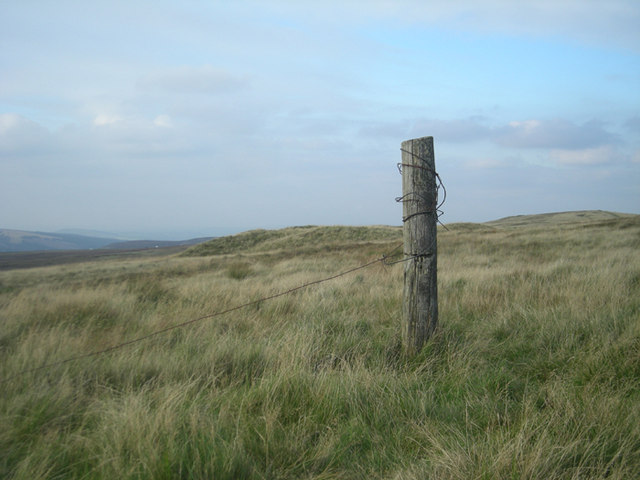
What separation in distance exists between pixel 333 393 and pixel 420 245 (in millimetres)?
1645

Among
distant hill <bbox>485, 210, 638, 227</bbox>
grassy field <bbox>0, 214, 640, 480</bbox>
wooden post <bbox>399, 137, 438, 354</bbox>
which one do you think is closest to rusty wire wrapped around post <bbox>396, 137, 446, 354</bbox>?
wooden post <bbox>399, 137, 438, 354</bbox>

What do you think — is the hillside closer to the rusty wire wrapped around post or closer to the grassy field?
the grassy field

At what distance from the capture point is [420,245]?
3699 mm

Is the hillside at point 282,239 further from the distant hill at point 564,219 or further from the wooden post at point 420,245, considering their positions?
the wooden post at point 420,245

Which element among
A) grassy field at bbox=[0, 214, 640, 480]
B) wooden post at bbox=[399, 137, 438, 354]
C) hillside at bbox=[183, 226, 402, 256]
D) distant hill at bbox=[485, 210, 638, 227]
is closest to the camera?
grassy field at bbox=[0, 214, 640, 480]

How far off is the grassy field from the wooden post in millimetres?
224

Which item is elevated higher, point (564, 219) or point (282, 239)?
point (564, 219)

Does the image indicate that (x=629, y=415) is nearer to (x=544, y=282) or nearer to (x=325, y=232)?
(x=544, y=282)

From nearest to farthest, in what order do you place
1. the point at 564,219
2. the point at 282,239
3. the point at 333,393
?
1. the point at 333,393
2. the point at 282,239
3. the point at 564,219

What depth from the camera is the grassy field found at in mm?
1973

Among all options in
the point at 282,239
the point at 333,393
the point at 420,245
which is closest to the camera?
the point at 333,393

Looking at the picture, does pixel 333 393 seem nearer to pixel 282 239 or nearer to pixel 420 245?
pixel 420 245

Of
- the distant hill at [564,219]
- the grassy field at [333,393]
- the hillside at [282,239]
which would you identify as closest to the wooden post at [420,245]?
the grassy field at [333,393]

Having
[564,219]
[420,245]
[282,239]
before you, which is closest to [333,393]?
[420,245]
